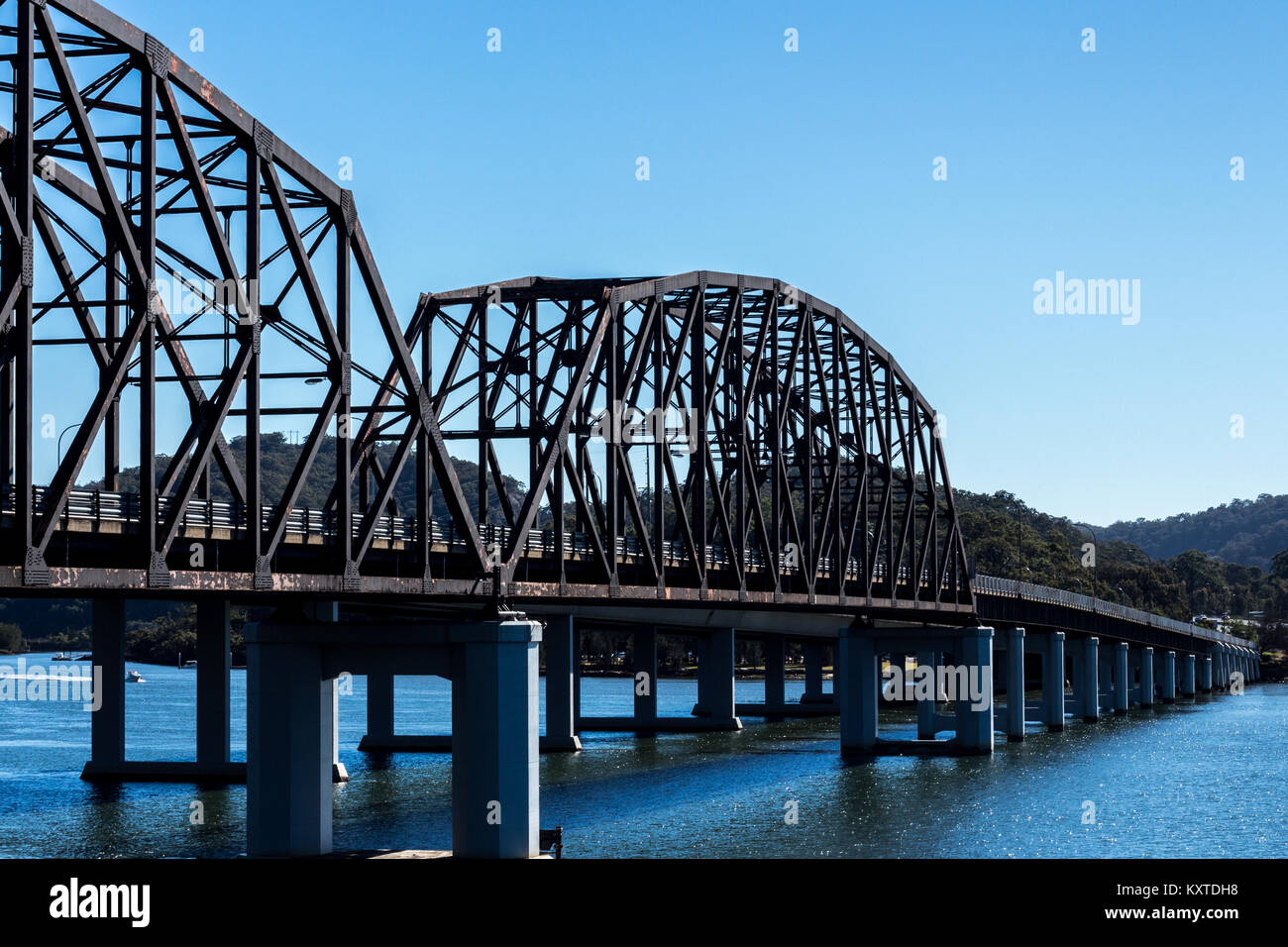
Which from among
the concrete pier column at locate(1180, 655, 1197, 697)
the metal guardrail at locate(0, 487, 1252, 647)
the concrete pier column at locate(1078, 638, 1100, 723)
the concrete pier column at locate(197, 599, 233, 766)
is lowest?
the concrete pier column at locate(1180, 655, 1197, 697)

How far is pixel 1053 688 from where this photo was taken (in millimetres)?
118062

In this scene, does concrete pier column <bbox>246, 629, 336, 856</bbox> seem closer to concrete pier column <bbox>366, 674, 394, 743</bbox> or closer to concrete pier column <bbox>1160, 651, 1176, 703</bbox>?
concrete pier column <bbox>366, 674, 394, 743</bbox>

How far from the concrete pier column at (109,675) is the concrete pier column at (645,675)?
154ft

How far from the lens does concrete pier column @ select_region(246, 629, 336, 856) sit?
42.1 meters

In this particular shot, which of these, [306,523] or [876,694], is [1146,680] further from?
[306,523]

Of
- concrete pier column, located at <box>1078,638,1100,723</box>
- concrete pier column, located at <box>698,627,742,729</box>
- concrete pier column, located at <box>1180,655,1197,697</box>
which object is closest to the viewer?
concrete pier column, located at <box>698,627,742,729</box>

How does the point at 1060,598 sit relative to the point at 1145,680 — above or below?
above

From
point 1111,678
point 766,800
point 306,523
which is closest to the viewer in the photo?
point 306,523

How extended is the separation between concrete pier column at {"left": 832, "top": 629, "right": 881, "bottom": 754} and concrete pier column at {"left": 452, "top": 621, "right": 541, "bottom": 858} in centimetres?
4958

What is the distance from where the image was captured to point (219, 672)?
70.0 m

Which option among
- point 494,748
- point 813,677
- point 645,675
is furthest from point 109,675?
point 813,677

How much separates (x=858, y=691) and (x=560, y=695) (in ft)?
55.2

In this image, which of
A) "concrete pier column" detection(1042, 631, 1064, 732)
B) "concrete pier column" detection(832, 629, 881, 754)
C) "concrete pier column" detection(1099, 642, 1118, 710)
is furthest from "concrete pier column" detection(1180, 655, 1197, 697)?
"concrete pier column" detection(832, 629, 881, 754)
